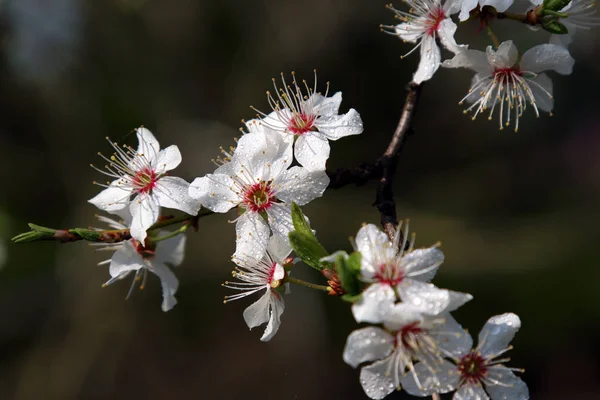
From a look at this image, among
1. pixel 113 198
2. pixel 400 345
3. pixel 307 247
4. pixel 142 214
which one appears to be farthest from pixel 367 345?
pixel 113 198

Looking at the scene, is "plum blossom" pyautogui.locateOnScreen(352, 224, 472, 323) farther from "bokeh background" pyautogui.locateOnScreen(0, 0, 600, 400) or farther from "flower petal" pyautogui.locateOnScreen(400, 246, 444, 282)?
"bokeh background" pyautogui.locateOnScreen(0, 0, 600, 400)

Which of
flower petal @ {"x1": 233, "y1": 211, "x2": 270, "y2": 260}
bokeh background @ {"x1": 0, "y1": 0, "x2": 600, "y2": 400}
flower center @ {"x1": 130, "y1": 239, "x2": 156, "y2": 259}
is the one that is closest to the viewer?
flower petal @ {"x1": 233, "y1": 211, "x2": 270, "y2": 260}

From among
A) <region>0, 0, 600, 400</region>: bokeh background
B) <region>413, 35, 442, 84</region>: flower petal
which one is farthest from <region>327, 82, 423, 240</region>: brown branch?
<region>0, 0, 600, 400</region>: bokeh background

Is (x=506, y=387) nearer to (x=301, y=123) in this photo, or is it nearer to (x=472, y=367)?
(x=472, y=367)

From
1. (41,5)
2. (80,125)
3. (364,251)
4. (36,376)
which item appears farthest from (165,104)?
(364,251)

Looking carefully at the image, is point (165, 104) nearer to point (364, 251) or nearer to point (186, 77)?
point (186, 77)

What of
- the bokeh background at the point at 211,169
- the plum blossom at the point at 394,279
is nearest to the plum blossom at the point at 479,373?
the plum blossom at the point at 394,279
